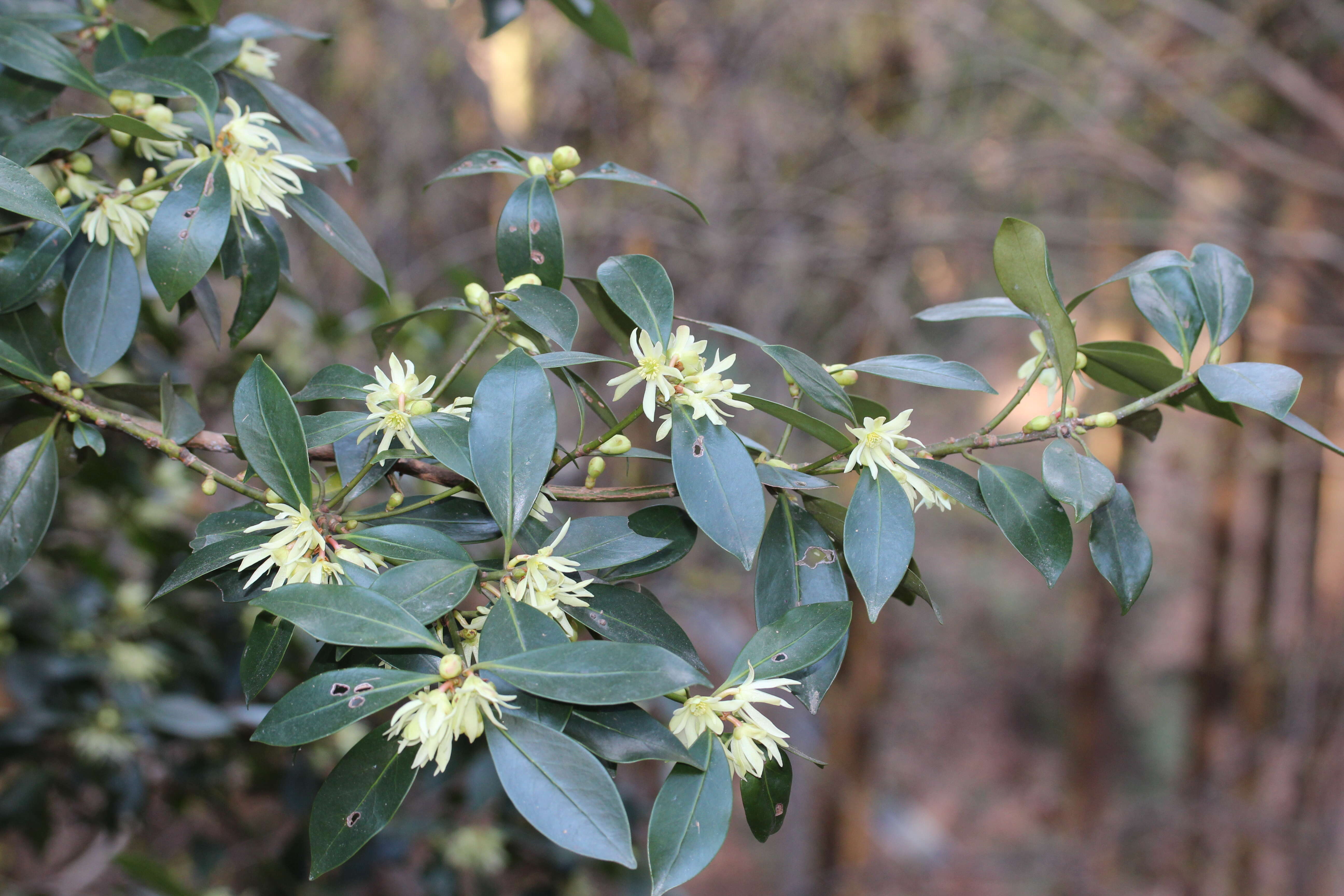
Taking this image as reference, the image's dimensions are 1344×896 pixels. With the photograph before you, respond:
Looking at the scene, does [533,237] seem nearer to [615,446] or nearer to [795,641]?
[615,446]

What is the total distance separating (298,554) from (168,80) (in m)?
0.44

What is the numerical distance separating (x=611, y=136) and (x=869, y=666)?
2.25m

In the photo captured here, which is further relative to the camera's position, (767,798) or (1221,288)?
(1221,288)

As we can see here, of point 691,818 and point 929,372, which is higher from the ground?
point 929,372

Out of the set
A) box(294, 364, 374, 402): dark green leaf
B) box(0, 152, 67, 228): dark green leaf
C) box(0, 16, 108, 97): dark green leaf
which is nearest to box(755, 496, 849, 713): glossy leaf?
box(294, 364, 374, 402): dark green leaf

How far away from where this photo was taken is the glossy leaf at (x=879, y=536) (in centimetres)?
59

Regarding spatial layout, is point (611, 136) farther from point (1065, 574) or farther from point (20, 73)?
point (1065, 574)

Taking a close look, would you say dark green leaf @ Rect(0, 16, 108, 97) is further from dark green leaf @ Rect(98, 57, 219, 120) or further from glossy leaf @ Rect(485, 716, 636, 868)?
glossy leaf @ Rect(485, 716, 636, 868)

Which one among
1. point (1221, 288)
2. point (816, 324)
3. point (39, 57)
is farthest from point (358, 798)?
point (816, 324)

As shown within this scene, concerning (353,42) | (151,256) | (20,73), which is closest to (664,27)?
(353,42)

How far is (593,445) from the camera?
634 millimetres

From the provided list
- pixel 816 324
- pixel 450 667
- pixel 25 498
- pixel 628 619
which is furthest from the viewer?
pixel 816 324

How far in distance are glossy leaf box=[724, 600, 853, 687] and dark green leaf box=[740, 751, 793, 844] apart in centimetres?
7

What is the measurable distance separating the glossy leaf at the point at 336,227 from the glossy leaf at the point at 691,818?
453 millimetres
